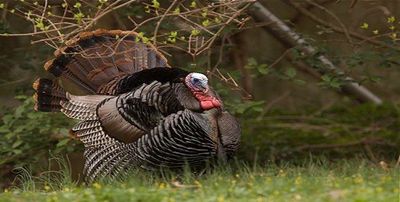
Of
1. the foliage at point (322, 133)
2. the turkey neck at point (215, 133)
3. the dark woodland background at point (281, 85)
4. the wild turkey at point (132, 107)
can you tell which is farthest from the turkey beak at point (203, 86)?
the foliage at point (322, 133)

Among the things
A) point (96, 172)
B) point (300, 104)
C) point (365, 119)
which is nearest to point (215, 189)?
point (96, 172)

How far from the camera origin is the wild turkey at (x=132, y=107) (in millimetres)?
8266

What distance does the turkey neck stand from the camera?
827 centimetres

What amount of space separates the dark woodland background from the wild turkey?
1.36ft

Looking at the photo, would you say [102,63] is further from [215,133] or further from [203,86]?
[215,133]

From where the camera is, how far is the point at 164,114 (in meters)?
8.43

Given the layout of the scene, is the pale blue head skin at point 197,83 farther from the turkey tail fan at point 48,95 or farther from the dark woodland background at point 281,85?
the turkey tail fan at point 48,95

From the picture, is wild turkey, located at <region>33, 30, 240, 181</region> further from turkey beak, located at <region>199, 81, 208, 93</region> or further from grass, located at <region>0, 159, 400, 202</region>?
grass, located at <region>0, 159, 400, 202</region>

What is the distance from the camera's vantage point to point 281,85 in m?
14.9

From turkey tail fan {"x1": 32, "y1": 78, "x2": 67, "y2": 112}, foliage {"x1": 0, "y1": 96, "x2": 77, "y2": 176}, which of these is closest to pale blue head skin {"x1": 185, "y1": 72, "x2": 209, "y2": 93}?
turkey tail fan {"x1": 32, "y1": 78, "x2": 67, "y2": 112}

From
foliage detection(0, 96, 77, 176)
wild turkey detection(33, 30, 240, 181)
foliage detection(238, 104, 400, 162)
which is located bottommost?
foliage detection(238, 104, 400, 162)

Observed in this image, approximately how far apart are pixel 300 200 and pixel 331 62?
12.1 feet

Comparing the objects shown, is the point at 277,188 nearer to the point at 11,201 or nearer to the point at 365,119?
the point at 11,201

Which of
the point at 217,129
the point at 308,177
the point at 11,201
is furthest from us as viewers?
the point at 217,129
